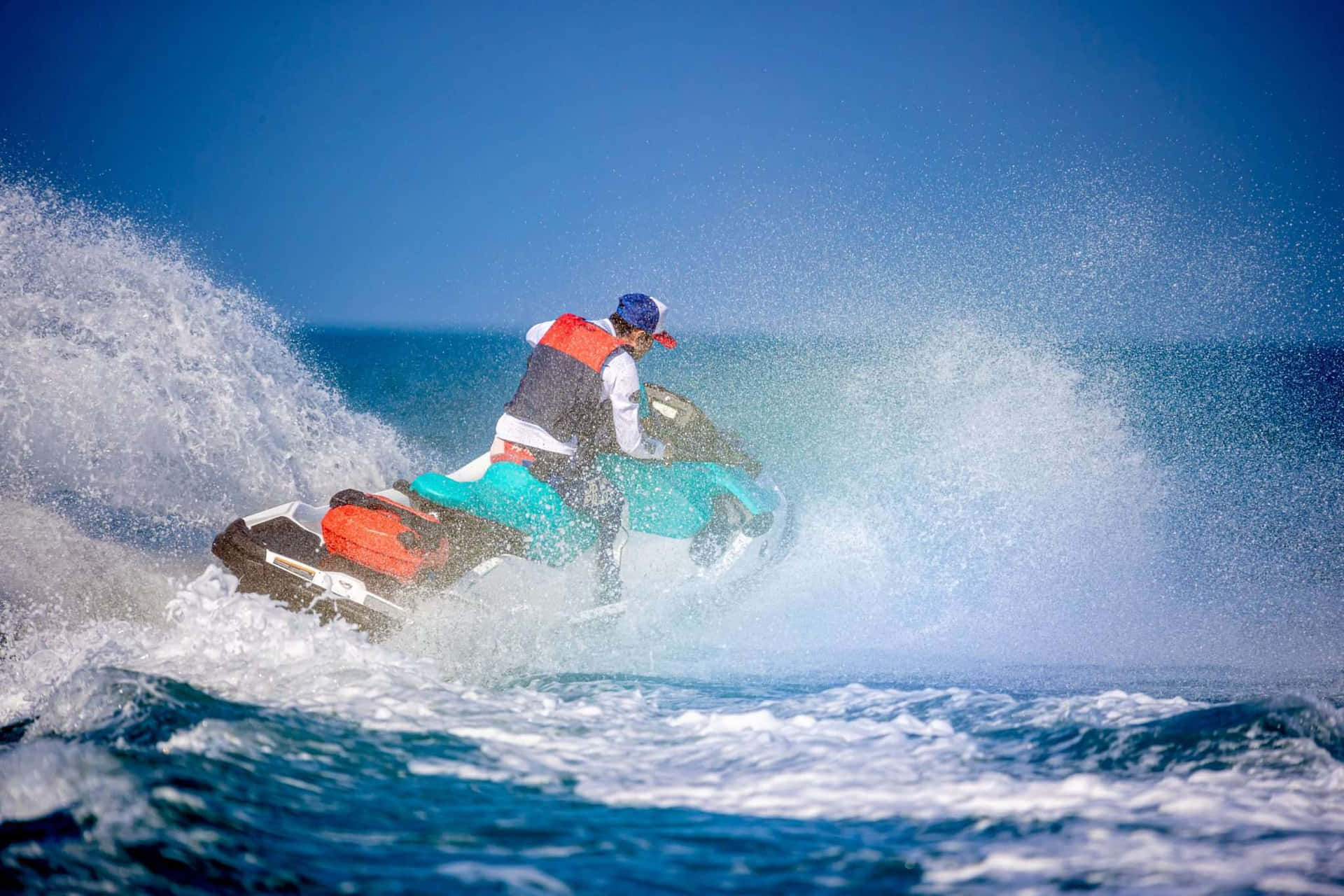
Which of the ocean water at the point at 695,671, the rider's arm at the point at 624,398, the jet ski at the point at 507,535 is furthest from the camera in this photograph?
the rider's arm at the point at 624,398

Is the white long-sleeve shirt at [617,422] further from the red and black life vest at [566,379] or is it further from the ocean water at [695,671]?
the ocean water at [695,671]

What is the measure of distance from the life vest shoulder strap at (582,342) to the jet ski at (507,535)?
1.47 ft

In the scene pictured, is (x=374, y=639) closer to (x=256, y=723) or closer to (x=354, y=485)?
(x=256, y=723)

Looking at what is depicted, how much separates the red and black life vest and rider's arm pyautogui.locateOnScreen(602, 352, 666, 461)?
4 centimetres

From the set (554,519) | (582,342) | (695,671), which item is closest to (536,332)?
(582,342)

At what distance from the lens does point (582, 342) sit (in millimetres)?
3889

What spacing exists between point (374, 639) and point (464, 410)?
40.4ft

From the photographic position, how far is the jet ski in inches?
146

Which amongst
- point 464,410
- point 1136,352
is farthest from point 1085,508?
point 1136,352

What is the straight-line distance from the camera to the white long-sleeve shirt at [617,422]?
3857 mm

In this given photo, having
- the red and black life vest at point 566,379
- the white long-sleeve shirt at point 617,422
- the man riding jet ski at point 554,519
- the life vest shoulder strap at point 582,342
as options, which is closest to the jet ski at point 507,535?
the man riding jet ski at point 554,519

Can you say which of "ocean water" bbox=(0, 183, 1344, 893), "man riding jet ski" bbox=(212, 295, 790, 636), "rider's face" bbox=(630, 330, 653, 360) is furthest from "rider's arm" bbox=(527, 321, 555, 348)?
"ocean water" bbox=(0, 183, 1344, 893)

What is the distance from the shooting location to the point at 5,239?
5.29 metres

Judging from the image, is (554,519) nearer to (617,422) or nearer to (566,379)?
(617,422)
